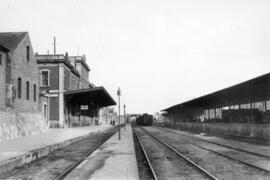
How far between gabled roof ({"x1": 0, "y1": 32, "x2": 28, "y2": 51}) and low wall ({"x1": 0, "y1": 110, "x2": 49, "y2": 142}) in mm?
4255

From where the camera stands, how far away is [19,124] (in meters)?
23.5

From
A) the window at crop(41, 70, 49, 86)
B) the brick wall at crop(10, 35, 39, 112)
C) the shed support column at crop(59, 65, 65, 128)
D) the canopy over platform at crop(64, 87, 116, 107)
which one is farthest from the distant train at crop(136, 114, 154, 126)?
the brick wall at crop(10, 35, 39, 112)

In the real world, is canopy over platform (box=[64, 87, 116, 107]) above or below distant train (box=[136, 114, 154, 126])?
above

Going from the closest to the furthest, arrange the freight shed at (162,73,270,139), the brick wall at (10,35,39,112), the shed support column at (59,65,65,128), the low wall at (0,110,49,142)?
the low wall at (0,110,49,142), the freight shed at (162,73,270,139), the brick wall at (10,35,39,112), the shed support column at (59,65,65,128)

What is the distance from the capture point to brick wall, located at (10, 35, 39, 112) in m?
23.4

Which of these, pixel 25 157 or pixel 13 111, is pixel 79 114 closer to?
pixel 13 111

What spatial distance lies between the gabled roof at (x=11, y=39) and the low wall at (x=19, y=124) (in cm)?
426

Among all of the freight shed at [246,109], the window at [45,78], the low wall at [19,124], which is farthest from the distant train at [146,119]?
the low wall at [19,124]

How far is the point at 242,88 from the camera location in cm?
2328

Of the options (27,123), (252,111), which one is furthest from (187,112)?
(27,123)

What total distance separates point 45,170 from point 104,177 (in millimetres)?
2574

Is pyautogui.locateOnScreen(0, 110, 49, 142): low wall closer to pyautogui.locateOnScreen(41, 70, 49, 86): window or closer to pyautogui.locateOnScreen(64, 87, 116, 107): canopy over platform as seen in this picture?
pyautogui.locateOnScreen(64, 87, 116, 107): canopy over platform

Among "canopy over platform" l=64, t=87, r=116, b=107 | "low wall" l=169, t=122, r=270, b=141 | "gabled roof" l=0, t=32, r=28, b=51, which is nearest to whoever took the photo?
"low wall" l=169, t=122, r=270, b=141

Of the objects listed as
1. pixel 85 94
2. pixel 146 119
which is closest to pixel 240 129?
pixel 85 94
